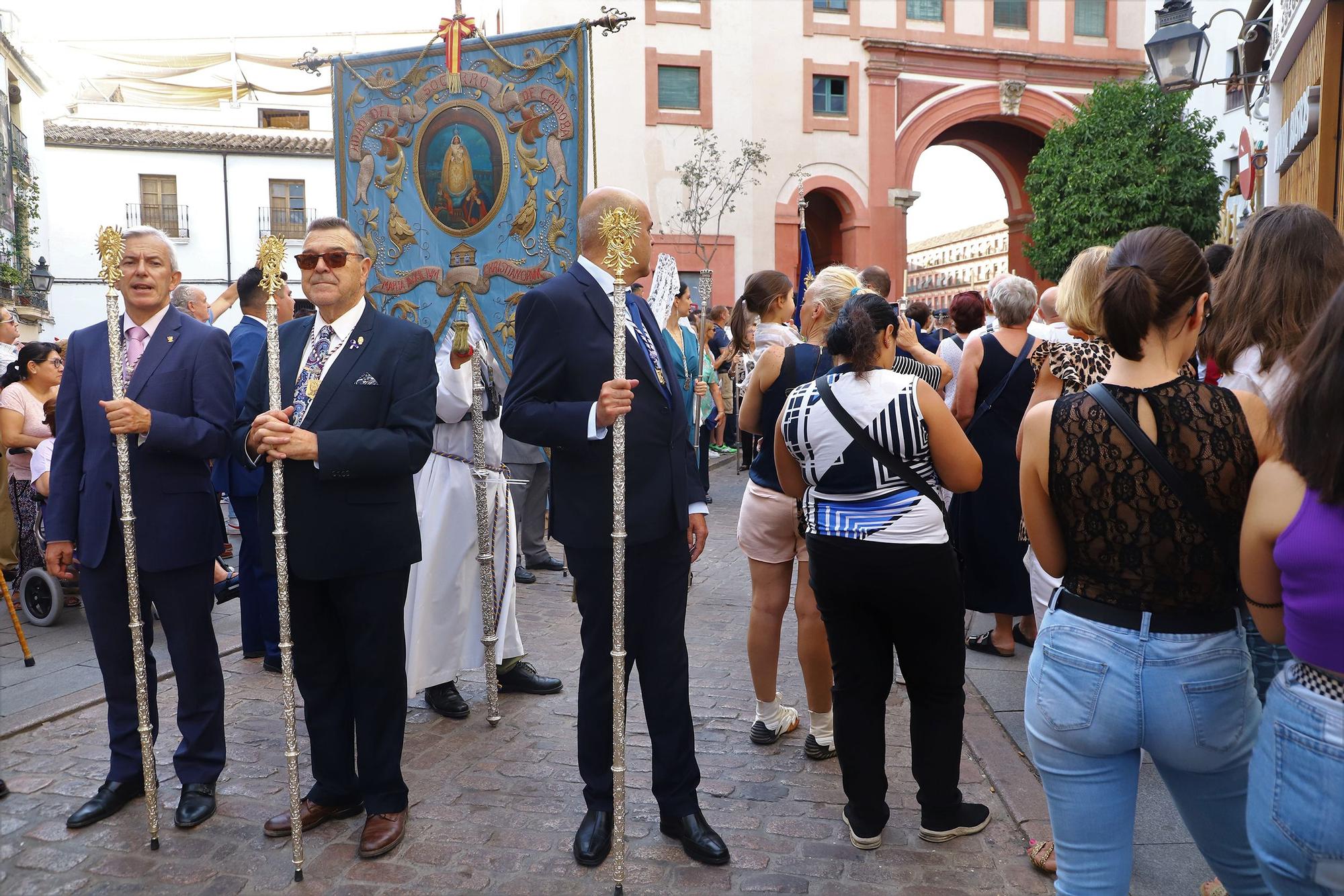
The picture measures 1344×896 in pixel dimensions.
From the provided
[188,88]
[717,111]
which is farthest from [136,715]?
[188,88]

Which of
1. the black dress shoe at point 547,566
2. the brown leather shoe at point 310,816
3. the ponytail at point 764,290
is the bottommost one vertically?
the brown leather shoe at point 310,816

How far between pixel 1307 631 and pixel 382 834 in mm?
3031

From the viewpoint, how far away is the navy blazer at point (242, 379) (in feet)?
19.2

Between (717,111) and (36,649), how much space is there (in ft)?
81.3

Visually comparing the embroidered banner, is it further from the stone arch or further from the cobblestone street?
the stone arch

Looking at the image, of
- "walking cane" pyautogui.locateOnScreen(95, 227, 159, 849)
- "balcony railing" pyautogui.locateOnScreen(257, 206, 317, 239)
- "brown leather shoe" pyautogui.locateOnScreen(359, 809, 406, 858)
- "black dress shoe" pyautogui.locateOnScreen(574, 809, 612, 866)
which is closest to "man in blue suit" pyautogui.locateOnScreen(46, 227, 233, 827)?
"walking cane" pyautogui.locateOnScreen(95, 227, 159, 849)

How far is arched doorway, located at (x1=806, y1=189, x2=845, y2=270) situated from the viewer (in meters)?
33.4

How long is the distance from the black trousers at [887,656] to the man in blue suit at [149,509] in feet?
7.74

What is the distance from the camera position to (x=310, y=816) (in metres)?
3.95

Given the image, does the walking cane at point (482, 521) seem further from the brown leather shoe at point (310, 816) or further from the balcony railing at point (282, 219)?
the balcony railing at point (282, 219)

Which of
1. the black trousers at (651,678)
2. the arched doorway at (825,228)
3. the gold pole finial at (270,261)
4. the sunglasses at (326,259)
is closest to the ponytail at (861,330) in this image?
the black trousers at (651,678)

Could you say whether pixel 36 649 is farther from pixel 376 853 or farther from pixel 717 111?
pixel 717 111

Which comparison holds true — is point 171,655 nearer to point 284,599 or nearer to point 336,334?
point 284,599

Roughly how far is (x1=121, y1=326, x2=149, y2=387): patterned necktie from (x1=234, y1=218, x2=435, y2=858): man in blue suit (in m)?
0.50
